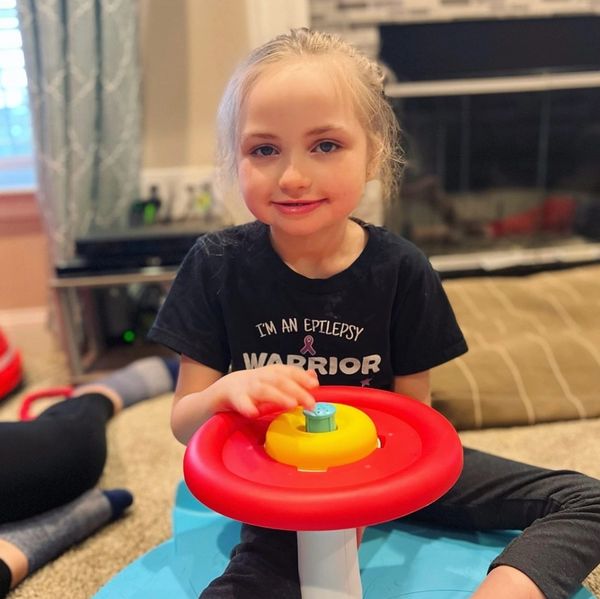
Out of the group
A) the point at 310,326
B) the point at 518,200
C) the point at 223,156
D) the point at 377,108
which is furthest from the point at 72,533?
the point at 518,200

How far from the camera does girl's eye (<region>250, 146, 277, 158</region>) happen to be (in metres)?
0.80

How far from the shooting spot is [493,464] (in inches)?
36.7

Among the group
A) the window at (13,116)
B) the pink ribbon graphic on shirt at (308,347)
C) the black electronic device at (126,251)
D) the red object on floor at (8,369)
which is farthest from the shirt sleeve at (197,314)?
the window at (13,116)

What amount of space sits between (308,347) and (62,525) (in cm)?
52

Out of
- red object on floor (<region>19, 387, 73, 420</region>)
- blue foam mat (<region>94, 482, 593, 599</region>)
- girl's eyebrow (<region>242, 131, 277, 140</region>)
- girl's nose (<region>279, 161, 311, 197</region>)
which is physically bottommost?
red object on floor (<region>19, 387, 73, 420</region>)

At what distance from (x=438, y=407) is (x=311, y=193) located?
2.39 ft

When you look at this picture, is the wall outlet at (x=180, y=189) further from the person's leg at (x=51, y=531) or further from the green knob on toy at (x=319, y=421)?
the green knob on toy at (x=319, y=421)

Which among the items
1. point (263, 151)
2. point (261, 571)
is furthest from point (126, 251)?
point (261, 571)

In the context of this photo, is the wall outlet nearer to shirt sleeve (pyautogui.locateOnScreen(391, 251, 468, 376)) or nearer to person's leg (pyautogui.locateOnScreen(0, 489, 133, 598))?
person's leg (pyautogui.locateOnScreen(0, 489, 133, 598))

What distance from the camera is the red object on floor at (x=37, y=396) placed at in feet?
4.99

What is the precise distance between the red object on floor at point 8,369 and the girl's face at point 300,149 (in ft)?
3.80

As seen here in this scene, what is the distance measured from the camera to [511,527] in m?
0.91

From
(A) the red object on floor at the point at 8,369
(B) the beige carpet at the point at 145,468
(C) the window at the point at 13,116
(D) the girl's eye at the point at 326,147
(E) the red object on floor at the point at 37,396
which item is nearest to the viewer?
(D) the girl's eye at the point at 326,147

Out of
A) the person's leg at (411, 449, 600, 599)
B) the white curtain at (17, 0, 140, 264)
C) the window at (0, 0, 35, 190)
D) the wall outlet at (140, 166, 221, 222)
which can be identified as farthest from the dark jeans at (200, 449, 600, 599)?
the window at (0, 0, 35, 190)
